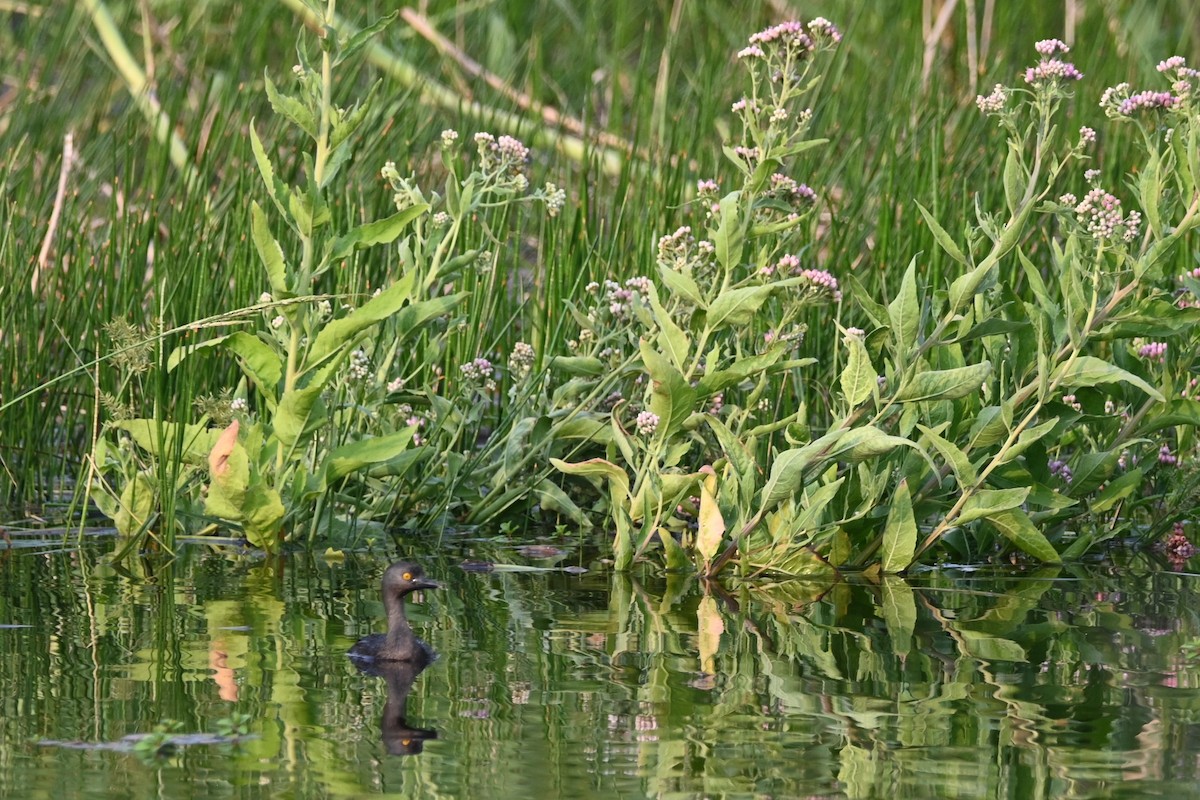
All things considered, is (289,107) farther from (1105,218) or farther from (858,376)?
(1105,218)

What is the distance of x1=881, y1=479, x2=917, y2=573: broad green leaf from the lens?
448 cm

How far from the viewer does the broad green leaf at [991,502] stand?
4.41 metres

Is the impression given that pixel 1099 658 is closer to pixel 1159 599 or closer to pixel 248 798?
pixel 1159 599

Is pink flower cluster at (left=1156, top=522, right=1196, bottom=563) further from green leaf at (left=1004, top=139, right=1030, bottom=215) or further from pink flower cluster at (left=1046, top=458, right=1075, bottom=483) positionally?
green leaf at (left=1004, top=139, right=1030, bottom=215)

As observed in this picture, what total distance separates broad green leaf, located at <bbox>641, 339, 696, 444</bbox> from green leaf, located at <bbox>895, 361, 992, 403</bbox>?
53cm

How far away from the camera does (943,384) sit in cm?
426

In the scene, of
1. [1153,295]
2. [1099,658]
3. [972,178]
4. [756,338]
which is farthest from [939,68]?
[1099,658]

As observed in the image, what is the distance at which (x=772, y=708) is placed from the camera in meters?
3.15

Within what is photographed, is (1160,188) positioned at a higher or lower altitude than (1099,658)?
higher

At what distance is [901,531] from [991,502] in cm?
24

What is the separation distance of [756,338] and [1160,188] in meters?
1.35

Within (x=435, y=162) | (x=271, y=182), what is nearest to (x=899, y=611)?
(x=271, y=182)

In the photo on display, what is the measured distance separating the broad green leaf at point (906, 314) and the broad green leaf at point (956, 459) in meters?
0.23

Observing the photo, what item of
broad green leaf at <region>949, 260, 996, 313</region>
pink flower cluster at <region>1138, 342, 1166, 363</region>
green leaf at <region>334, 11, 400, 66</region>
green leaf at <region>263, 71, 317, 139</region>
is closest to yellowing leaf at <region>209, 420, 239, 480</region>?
green leaf at <region>263, 71, 317, 139</region>
